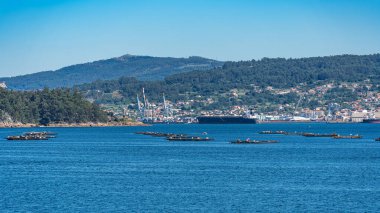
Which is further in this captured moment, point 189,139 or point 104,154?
point 189,139

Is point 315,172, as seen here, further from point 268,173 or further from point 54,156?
point 54,156

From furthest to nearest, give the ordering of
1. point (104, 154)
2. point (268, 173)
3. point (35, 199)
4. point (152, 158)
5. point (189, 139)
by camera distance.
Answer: point (189, 139) → point (104, 154) → point (152, 158) → point (268, 173) → point (35, 199)

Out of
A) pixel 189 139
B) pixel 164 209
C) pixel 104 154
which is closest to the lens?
pixel 164 209

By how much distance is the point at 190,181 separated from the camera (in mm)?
62781

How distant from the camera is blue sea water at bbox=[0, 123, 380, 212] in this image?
1969 inches

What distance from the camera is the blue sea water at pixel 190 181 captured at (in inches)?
1969

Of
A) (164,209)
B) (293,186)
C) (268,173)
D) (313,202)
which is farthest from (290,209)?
(268,173)

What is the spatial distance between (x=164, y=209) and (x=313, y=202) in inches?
359

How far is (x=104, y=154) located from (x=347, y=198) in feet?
158

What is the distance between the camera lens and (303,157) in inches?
3565

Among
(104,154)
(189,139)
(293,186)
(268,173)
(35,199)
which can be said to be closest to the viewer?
(35,199)

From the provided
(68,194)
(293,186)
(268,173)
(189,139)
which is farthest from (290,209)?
(189,139)

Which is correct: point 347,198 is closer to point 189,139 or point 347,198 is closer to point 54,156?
point 54,156

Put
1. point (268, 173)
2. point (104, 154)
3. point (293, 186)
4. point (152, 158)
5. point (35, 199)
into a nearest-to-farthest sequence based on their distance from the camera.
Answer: point (35, 199) → point (293, 186) → point (268, 173) → point (152, 158) → point (104, 154)
